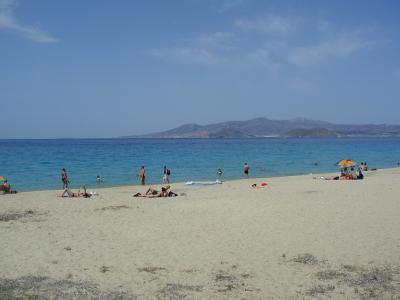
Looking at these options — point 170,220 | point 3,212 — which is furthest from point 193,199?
point 3,212

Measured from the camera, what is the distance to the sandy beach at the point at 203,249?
27.1ft

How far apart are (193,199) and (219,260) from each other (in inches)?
390

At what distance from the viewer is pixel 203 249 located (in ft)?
36.3

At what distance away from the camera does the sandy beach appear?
8.26 m

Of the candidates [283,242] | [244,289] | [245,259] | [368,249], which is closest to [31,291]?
[244,289]

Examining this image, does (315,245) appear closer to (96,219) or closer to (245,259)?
(245,259)

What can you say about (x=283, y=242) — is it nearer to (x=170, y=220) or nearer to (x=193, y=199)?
(x=170, y=220)

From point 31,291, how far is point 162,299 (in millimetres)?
2467

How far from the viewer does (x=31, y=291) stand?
26.2ft

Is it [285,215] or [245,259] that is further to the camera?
[285,215]

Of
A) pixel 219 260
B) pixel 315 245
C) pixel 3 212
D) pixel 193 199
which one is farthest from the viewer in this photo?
pixel 193 199

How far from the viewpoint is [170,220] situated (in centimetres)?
1479

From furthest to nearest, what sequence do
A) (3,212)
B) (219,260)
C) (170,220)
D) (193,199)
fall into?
1. (193,199)
2. (3,212)
3. (170,220)
4. (219,260)

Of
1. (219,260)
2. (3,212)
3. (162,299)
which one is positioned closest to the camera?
(162,299)
